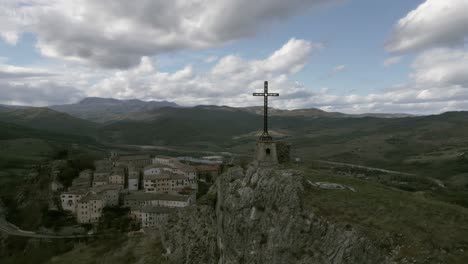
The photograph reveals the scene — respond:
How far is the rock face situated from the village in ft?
191

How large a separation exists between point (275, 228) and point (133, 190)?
108m

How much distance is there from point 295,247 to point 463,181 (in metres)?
183

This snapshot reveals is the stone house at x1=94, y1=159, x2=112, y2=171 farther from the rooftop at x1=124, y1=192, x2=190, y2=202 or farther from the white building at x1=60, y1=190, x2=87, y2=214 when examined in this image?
the rooftop at x1=124, y1=192, x2=190, y2=202

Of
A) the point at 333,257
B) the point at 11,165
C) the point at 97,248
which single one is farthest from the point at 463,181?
the point at 11,165

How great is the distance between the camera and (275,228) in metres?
38.0

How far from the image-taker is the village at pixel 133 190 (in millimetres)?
113500

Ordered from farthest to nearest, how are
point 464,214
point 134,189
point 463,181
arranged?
point 463,181 → point 134,189 → point 464,214

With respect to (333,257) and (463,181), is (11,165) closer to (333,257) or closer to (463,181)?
(333,257)

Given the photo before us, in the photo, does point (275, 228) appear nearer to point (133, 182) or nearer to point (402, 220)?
point (402, 220)

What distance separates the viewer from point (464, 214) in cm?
3434

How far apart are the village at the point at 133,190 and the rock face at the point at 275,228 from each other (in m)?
58.1

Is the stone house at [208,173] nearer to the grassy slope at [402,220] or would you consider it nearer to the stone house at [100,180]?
the stone house at [100,180]

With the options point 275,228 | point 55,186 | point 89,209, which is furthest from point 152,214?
point 275,228

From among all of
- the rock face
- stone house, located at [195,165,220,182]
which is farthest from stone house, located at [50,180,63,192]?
the rock face
